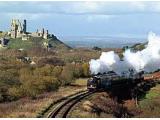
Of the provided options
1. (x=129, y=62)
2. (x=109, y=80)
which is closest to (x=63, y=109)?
(x=109, y=80)

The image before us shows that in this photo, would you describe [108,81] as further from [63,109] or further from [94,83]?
[63,109]

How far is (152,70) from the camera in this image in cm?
7625

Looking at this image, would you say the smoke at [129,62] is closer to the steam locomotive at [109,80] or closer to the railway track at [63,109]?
the steam locomotive at [109,80]

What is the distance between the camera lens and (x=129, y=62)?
70250mm

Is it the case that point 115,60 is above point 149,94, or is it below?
above

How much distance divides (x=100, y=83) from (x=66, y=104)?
13796mm

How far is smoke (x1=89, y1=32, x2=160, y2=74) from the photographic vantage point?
63906 mm

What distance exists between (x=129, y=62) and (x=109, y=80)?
15.5m

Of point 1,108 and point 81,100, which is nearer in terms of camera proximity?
point 1,108

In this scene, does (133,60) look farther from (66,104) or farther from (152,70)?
(66,104)

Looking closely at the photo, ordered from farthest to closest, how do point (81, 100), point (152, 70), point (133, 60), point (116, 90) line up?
1. point (152, 70)
2. point (133, 60)
3. point (116, 90)
4. point (81, 100)

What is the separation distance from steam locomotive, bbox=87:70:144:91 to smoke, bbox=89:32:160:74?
6.18ft

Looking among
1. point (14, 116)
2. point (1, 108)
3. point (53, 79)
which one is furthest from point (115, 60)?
point (14, 116)

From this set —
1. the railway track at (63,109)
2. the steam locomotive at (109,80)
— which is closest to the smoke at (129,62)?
the steam locomotive at (109,80)
